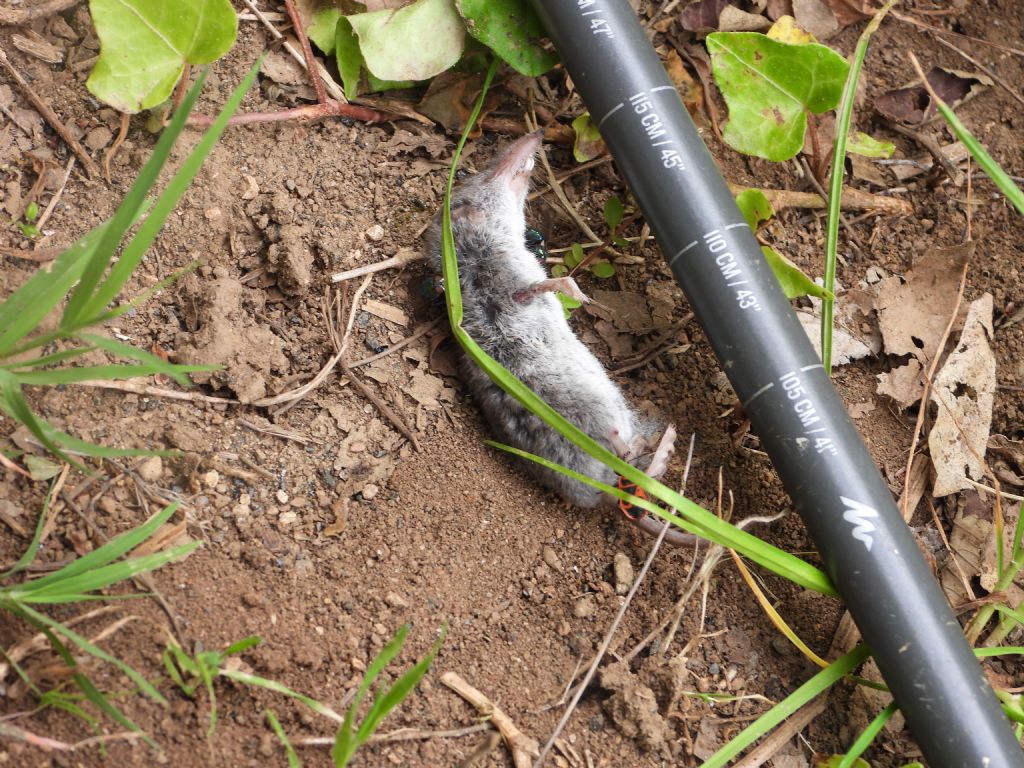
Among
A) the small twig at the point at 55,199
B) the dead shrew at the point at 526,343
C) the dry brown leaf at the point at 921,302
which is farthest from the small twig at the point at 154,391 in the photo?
the dry brown leaf at the point at 921,302

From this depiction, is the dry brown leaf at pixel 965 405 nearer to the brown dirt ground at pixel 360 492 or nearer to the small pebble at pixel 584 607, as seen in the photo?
the brown dirt ground at pixel 360 492

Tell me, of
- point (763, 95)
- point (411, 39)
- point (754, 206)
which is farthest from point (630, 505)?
point (411, 39)

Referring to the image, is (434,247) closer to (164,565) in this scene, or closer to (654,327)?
(654,327)

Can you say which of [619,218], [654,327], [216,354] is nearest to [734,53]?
[619,218]

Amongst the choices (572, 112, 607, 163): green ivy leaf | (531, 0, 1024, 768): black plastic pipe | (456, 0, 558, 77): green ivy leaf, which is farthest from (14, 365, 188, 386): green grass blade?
(572, 112, 607, 163): green ivy leaf

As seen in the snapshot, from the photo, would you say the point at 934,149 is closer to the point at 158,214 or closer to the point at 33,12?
the point at 158,214

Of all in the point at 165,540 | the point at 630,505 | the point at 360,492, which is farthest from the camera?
the point at 630,505
